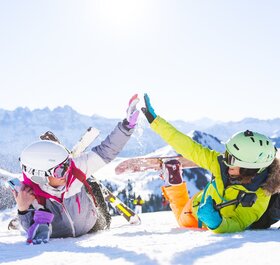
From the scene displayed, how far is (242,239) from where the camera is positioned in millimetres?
4164

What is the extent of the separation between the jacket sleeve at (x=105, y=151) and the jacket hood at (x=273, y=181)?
2054 millimetres

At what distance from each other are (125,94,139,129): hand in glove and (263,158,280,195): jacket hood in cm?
201

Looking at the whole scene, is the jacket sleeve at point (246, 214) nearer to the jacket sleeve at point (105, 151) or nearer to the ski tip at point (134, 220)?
the jacket sleeve at point (105, 151)

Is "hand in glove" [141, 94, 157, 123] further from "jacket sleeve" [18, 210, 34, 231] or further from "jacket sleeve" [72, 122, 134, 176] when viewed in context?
"jacket sleeve" [18, 210, 34, 231]

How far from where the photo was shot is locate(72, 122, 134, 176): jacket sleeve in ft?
20.2

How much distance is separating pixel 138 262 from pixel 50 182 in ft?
8.77

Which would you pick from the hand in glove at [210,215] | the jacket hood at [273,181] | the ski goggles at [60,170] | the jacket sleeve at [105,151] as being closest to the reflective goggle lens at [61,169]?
the ski goggles at [60,170]

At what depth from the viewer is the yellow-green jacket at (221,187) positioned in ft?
17.0

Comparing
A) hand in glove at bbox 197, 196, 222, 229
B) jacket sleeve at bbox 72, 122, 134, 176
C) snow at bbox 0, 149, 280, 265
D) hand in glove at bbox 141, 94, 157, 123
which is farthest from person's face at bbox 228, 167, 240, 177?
jacket sleeve at bbox 72, 122, 134, 176

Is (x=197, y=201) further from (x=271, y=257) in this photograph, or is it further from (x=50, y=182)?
(x=271, y=257)

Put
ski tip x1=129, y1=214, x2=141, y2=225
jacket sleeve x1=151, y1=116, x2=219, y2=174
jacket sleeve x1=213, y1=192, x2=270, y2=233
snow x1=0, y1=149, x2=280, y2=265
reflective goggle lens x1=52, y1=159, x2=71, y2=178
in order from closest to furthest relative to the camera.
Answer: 1. snow x1=0, y1=149, x2=280, y2=265
2. jacket sleeve x1=213, y1=192, x2=270, y2=233
3. reflective goggle lens x1=52, y1=159, x2=71, y2=178
4. jacket sleeve x1=151, y1=116, x2=219, y2=174
5. ski tip x1=129, y1=214, x2=141, y2=225

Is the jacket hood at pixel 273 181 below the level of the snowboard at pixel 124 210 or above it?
above

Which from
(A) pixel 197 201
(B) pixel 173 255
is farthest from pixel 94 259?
(A) pixel 197 201

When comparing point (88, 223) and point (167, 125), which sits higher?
point (167, 125)
